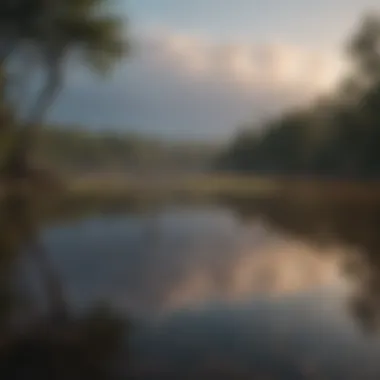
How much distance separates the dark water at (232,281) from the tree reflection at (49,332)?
2 centimetres

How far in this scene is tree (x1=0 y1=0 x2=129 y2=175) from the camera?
3.68ft

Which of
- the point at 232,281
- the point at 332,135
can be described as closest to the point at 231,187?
the point at 332,135

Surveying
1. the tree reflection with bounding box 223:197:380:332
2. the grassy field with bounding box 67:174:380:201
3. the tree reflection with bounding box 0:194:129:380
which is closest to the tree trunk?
the grassy field with bounding box 67:174:380:201

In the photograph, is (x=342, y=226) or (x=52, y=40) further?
(x=52, y=40)

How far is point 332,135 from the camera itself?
1139 millimetres

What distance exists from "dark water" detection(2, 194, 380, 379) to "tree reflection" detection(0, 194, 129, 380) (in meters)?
0.02

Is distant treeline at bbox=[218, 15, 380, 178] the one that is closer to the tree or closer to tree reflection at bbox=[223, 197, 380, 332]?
tree reflection at bbox=[223, 197, 380, 332]

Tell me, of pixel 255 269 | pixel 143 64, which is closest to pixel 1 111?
pixel 143 64

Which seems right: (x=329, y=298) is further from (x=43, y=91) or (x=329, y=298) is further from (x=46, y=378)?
(x=43, y=91)

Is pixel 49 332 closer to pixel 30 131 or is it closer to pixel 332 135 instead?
pixel 30 131

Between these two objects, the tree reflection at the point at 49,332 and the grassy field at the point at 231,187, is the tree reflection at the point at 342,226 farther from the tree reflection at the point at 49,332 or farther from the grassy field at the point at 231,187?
the tree reflection at the point at 49,332

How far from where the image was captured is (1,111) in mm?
1152

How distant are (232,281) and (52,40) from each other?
70 centimetres

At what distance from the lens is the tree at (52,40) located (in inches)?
44.2
